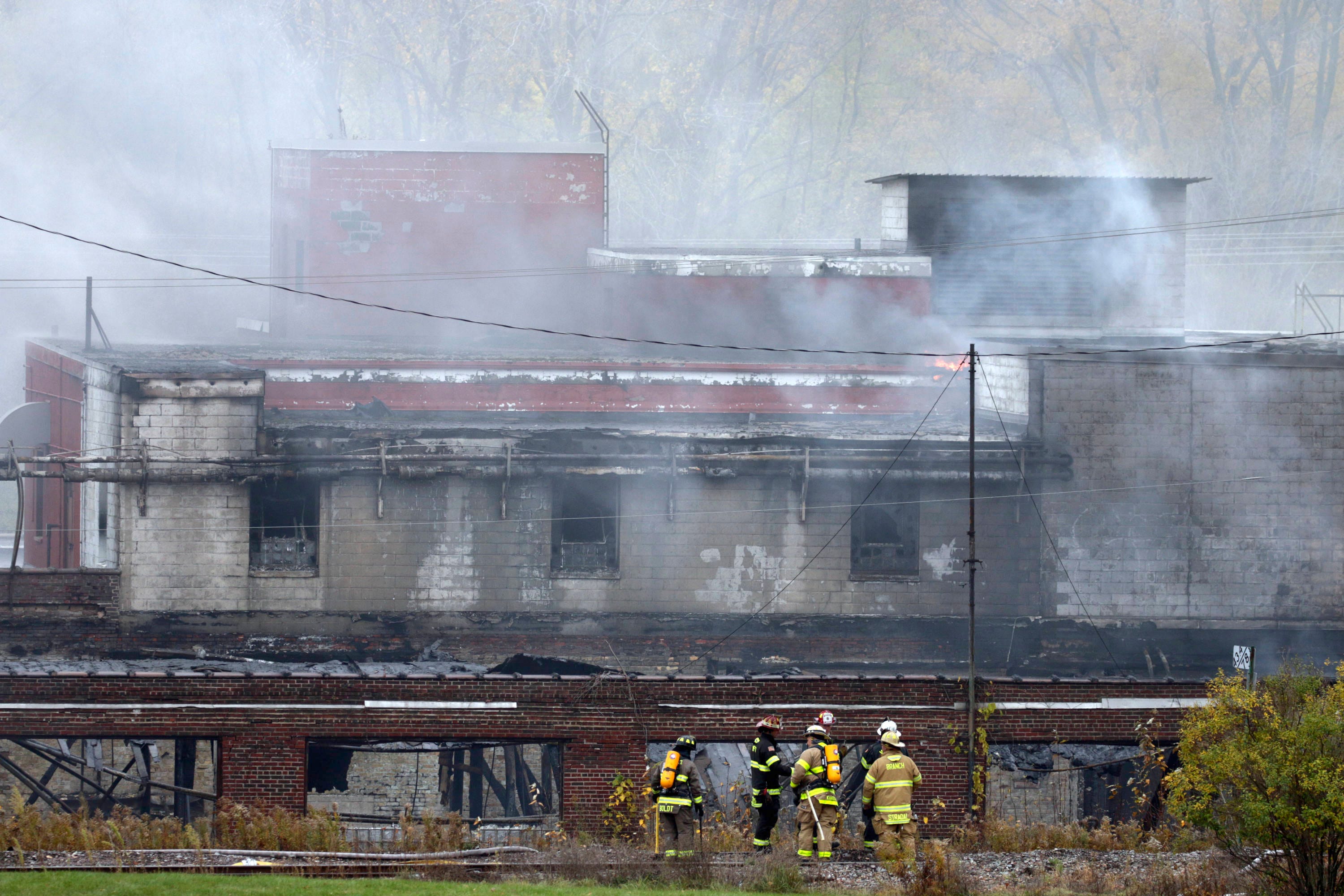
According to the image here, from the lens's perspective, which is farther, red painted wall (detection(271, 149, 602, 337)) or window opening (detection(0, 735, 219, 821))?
red painted wall (detection(271, 149, 602, 337))

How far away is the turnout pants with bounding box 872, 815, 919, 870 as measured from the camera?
10938 millimetres

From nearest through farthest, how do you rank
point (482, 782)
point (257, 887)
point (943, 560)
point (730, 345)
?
point (257, 887) < point (482, 782) < point (943, 560) < point (730, 345)

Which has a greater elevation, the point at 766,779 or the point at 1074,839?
the point at 766,779

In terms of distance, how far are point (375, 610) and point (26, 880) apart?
1010 cm

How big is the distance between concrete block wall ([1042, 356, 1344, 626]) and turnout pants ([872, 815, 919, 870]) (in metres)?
9.85

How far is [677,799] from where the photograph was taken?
1120 centimetres

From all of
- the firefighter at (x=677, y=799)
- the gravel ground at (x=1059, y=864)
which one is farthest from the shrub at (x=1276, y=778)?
the firefighter at (x=677, y=799)

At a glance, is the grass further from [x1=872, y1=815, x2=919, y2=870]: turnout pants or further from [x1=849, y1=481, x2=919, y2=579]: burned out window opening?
[x1=849, y1=481, x2=919, y2=579]: burned out window opening

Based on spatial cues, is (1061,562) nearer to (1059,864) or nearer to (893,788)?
(1059,864)

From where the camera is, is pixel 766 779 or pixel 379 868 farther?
pixel 766 779

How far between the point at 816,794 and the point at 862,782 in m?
4.48

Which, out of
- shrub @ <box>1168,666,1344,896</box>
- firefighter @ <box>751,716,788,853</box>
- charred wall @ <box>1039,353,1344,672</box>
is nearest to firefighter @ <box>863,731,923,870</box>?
firefighter @ <box>751,716,788,853</box>

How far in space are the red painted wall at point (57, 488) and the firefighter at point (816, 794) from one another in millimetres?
16148

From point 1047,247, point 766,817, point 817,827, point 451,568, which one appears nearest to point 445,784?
point 451,568
